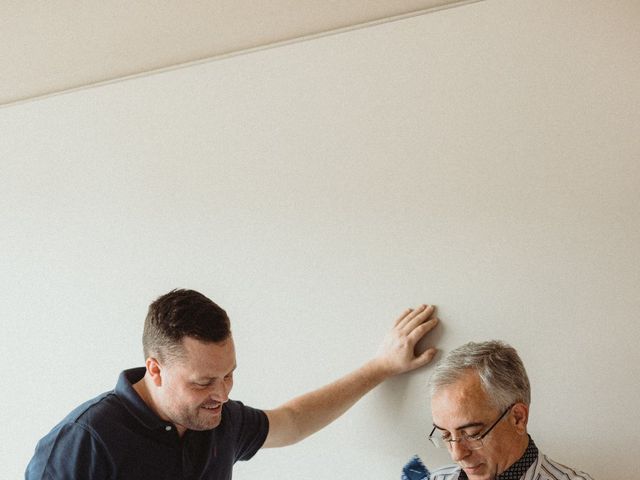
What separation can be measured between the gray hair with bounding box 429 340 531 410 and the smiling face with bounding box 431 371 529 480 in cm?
1

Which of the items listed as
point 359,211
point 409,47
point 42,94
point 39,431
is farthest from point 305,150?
point 39,431

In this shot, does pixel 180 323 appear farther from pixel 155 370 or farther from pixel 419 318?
pixel 419 318

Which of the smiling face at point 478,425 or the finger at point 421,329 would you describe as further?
the finger at point 421,329

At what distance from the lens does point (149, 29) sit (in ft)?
9.48

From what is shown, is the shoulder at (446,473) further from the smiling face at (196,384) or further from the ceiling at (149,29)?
the ceiling at (149,29)

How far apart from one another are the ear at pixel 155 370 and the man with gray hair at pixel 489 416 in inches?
28.7

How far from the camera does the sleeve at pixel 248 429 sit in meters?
2.56

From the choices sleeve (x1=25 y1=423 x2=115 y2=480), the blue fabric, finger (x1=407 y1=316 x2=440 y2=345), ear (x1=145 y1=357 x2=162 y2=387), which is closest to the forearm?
finger (x1=407 y1=316 x2=440 y2=345)

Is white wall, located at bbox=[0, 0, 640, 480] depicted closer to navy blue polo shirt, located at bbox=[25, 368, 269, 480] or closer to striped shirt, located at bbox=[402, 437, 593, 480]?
striped shirt, located at bbox=[402, 437, 593, 480]

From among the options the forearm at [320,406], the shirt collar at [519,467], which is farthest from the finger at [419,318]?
Result: the shirt collar at [519,467]

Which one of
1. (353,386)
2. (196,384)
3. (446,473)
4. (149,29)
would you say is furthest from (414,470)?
(149,29)

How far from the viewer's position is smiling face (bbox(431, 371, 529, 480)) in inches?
82.8

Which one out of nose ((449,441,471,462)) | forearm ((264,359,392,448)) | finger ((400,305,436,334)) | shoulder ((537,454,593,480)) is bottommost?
shoulder ((537,454,593,480))

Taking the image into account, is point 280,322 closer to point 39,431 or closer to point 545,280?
point 545,280
